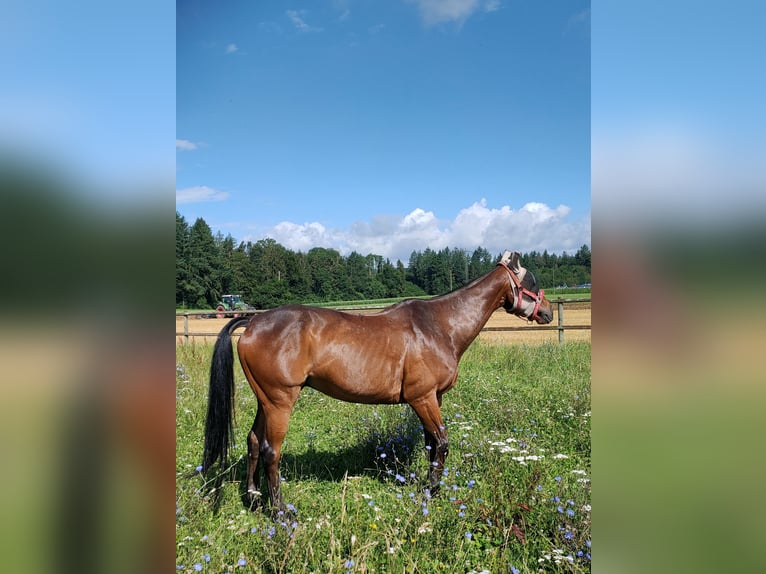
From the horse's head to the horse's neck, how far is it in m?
0.10

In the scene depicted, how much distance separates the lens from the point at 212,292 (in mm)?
28781

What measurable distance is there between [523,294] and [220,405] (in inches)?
122

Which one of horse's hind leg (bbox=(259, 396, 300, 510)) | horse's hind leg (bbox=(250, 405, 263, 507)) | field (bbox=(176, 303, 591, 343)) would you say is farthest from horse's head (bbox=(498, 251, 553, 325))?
horse's hind leg (bbox=(250, 405, 263, 507))

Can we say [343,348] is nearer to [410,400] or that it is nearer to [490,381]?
[410,400]

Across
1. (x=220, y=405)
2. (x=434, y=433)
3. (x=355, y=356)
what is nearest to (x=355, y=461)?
(x=434, y=433)

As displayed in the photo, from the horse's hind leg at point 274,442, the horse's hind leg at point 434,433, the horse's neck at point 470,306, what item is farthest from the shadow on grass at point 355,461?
the horse's neck at point 470,306

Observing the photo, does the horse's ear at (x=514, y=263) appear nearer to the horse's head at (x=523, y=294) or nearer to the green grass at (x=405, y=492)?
the horse's head at (x=523, y=294)

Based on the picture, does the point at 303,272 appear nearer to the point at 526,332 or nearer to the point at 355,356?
the point at 526,332

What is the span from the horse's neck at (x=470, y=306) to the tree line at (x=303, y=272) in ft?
44.0

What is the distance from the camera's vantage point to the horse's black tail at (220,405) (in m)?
3.85

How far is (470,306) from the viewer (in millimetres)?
4473

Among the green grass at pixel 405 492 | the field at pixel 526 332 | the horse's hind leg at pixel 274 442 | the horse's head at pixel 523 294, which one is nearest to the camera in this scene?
the green grass at pixel 405 492

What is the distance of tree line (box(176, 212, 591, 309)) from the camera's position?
75.7ft
